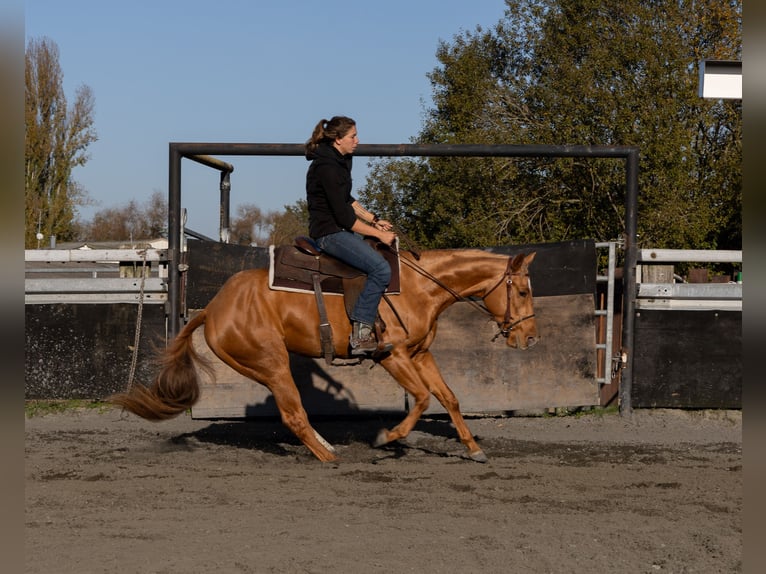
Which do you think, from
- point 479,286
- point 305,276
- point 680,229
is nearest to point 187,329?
point 305,276

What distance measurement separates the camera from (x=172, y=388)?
27.6 feet

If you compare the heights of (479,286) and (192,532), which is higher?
(479,286)

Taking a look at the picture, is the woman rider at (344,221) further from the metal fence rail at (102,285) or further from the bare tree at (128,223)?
the bare tree at (128,223)

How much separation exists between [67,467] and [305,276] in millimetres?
2607

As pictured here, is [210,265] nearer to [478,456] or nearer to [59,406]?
[59,406]

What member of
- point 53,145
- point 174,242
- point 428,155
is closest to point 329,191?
point 428,155

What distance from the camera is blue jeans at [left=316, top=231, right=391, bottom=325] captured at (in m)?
8.00

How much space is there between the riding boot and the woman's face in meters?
1.53

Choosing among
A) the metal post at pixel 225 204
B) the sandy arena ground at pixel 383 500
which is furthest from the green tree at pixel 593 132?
the sandy arena ground at pixel 383 500

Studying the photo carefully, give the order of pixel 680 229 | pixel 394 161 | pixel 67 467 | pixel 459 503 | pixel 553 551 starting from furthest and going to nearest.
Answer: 1. pixel 680 229
2. pixel 394 161
3. pixel 67 467
4. pixel 459 503
5. pixel 553 551

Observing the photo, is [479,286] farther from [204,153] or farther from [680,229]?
[680,229]

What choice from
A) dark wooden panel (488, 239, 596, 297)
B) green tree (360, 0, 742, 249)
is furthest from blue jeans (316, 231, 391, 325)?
green tree (360, 0, 742, 249)

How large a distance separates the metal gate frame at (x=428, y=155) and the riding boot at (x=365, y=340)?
3058 mm

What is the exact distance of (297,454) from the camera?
863 centimetres
